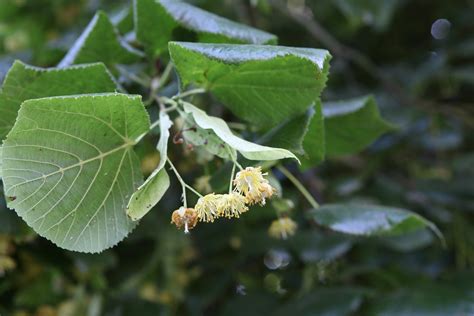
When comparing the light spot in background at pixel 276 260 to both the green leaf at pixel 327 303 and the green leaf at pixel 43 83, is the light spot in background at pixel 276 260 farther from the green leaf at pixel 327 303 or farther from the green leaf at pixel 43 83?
the green leaf at pixel 43 83

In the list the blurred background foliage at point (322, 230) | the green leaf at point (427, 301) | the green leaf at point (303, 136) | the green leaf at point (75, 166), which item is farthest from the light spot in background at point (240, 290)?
the green leaf at point (75, 166)

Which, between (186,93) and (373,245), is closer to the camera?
(186,93)

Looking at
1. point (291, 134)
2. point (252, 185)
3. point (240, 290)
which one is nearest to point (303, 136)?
point (291, 134)

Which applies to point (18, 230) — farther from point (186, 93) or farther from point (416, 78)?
point (416, 78)

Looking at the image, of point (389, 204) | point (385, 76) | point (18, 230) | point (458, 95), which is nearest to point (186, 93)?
point (18, 230)

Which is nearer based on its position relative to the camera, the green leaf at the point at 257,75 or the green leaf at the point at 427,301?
the green leaf at the point at 257,75
